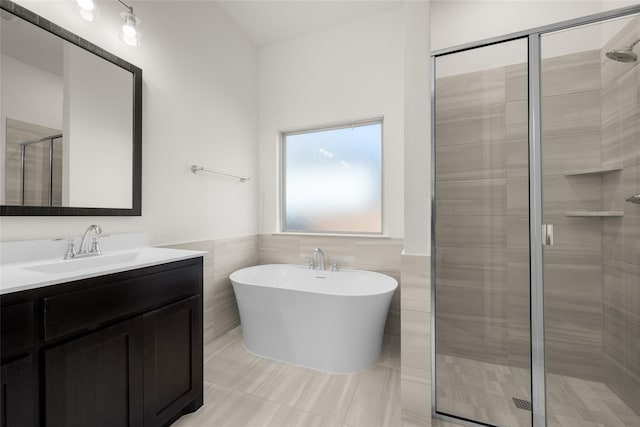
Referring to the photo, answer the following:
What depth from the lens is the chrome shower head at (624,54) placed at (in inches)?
54.9

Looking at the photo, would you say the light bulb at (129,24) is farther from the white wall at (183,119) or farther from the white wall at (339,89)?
the white wall at (339,89)

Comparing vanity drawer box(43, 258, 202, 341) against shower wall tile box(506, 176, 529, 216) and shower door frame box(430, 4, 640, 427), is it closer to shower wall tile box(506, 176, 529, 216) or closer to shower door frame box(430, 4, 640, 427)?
shower door frame box(430, 4, 640, 427)

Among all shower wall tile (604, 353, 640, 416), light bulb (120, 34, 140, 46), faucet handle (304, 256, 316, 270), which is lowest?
shower wall tile (604, 353, 640, 416)

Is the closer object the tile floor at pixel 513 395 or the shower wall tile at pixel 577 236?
the tile floor at pixel 513 395

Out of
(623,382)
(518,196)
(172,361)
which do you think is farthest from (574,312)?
(172,361)

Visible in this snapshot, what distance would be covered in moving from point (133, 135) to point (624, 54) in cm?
287

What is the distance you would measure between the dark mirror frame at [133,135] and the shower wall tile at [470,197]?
6.17 feet

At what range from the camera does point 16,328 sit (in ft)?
2.76

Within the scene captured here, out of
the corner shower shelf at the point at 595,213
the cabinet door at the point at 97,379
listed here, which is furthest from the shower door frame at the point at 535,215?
the cabinet door at the point at 97,379

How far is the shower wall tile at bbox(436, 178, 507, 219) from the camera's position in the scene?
5.09ft

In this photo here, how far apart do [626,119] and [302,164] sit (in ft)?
7.86

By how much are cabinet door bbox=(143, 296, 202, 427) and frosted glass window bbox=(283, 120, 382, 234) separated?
1.59 meters

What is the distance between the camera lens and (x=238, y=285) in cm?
211

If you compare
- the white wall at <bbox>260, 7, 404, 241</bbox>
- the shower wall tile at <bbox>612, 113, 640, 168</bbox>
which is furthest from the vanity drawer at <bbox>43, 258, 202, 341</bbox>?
the shower wall tile at <bbox>612, 113, 640, 168</bbox>
